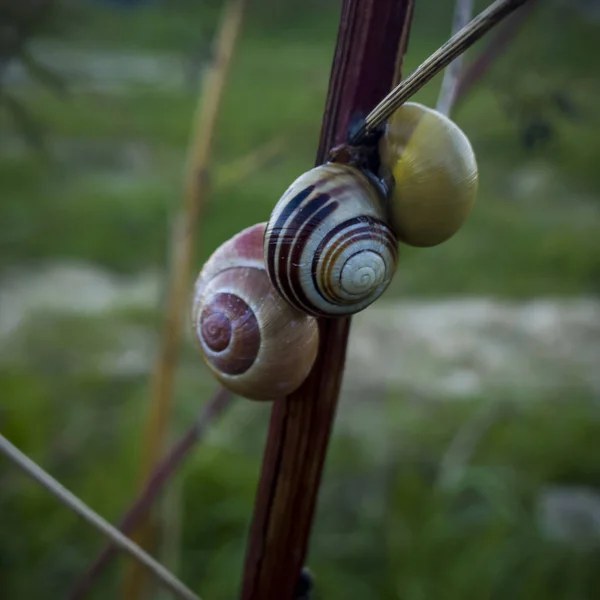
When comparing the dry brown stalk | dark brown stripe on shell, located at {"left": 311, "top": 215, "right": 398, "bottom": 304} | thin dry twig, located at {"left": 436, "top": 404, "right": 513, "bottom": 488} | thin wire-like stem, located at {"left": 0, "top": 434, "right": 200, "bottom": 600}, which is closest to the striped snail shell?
dark brown stripe on shell, located at {"left": 311, "top": 215, "right": 398, "bottom": 304}

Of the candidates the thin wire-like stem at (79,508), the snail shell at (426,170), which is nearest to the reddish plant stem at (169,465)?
the thin wire-like stem at (79,508)

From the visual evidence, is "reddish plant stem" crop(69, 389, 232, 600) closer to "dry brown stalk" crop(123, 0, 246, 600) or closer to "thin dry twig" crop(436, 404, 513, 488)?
"dry brown stalk" crop(123, 0, 246, 600)

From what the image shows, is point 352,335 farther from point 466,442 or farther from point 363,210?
point 363,210

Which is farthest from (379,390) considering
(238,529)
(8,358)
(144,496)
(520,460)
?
(144,496)

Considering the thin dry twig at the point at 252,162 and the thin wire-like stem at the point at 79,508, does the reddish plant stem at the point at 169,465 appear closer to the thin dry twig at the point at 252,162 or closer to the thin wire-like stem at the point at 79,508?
the thin wire-like stem at the point at 79,508

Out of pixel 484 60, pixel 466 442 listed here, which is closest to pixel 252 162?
pixel 484 60

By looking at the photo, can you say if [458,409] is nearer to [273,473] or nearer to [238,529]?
[238,529]
